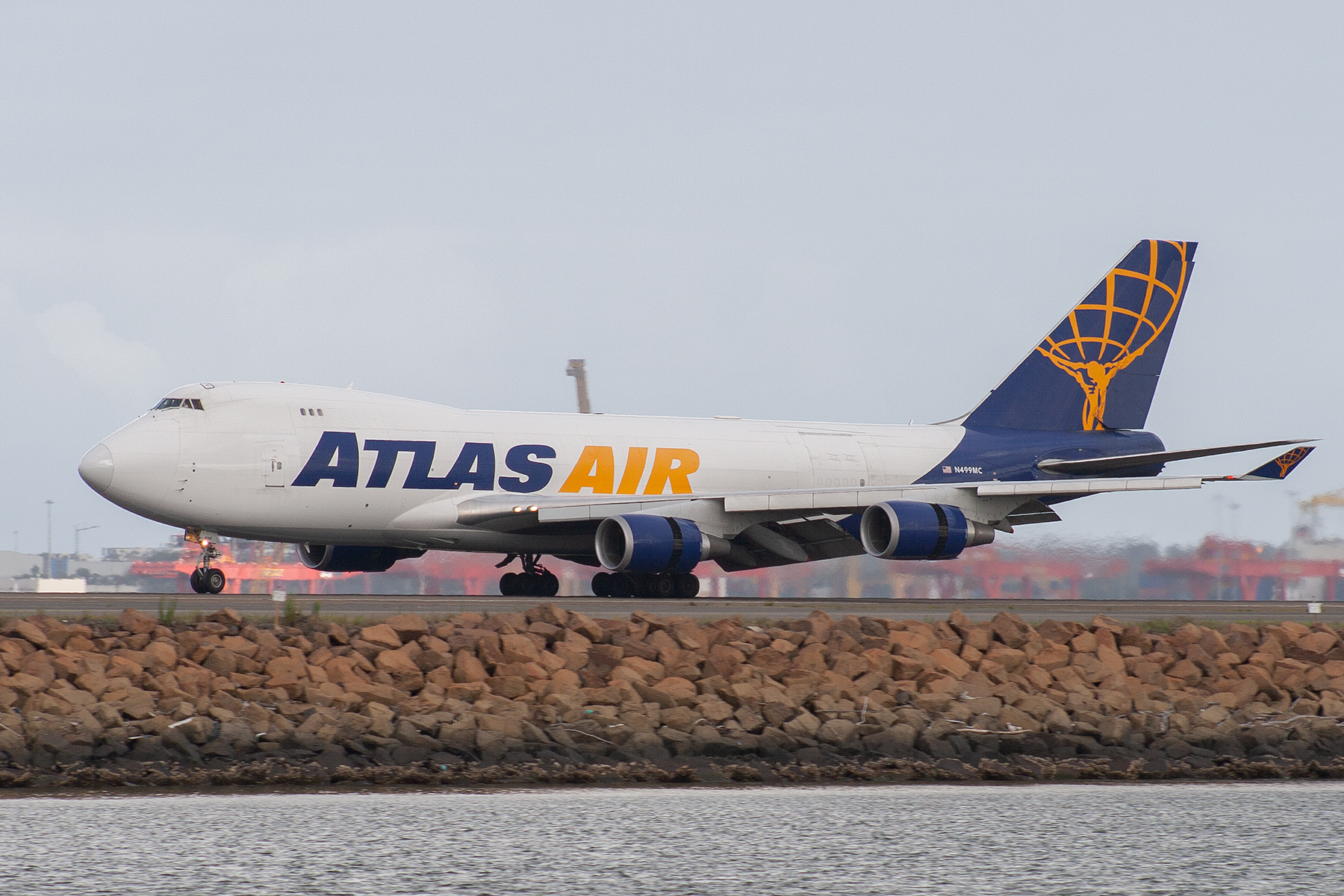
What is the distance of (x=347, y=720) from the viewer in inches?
456

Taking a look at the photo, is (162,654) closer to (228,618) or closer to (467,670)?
(228,618)

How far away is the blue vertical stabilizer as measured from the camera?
34312 millimetres

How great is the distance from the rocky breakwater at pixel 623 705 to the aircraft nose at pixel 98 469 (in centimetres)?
864

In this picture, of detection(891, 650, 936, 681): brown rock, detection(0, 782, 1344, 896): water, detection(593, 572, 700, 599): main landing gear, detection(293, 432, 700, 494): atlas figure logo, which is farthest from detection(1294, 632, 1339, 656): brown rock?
detection(293, 432, 700, 494): atlas figure logo

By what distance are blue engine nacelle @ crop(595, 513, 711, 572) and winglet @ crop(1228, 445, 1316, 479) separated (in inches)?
369

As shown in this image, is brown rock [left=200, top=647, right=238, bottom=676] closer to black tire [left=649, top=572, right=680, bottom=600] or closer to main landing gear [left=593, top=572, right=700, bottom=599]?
main landing gear [left=593, top=572, right=700, bottom=599]

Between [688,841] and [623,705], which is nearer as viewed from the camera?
[688,841]

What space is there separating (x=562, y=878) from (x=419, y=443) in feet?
60.8

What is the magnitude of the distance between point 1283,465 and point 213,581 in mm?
17159

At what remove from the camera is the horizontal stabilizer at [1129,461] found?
2929 cm

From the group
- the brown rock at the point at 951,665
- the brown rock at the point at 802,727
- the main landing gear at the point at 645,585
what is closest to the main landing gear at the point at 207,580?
the main landing gear at the point at 645,585

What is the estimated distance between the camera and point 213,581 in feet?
78.6

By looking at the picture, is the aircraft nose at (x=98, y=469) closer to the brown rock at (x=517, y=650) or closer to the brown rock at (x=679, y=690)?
the brown rock at (x=517, y=650)

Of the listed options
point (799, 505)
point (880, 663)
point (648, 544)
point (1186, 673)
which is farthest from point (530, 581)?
point (1186, 673)
